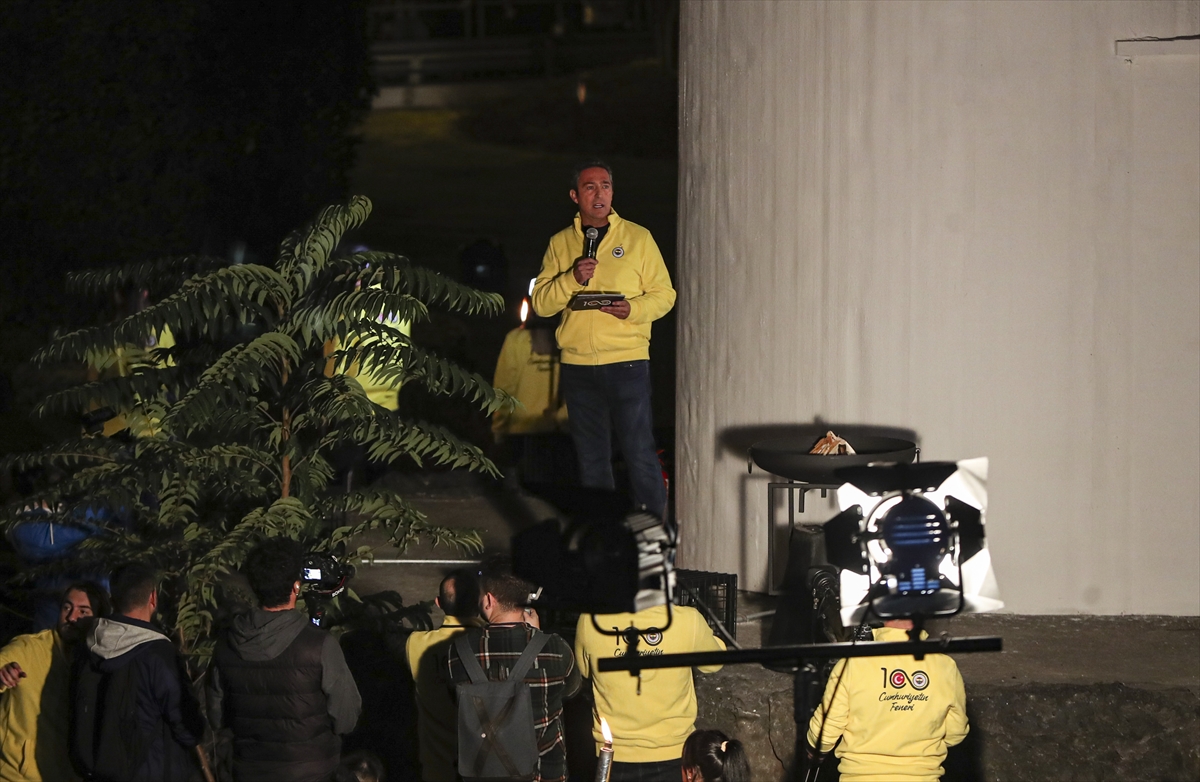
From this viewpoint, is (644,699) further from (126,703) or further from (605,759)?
(126,703)

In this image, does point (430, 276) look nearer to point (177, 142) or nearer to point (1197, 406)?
point (1197, 406)

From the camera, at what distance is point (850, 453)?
708cm

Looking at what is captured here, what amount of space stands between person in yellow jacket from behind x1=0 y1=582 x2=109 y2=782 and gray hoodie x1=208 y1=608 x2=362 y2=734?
0.93 meters

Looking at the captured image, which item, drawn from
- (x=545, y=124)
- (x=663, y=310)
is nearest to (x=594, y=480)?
(x=663, y=310)

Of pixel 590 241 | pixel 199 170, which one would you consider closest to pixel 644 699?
pixel 590 241

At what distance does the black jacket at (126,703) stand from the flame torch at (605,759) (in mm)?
1636

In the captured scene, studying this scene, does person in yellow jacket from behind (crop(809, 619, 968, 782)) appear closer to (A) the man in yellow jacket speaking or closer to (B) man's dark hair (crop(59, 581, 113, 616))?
(A) the man in yellow jacket speaking

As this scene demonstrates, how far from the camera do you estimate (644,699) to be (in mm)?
6047

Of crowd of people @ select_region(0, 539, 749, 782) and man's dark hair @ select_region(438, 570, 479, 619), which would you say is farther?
man's dark hair @ select_region(438, 570, 479, 619)

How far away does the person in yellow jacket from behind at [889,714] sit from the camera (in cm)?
581

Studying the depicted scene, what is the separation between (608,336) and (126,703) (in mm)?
3015

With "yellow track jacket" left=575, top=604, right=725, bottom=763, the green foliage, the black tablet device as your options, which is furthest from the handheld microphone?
"yellow track jacket" left=575, top=604, right=725, bottom=763

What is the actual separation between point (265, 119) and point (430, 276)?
32.8ft

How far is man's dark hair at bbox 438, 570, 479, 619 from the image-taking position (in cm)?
629
